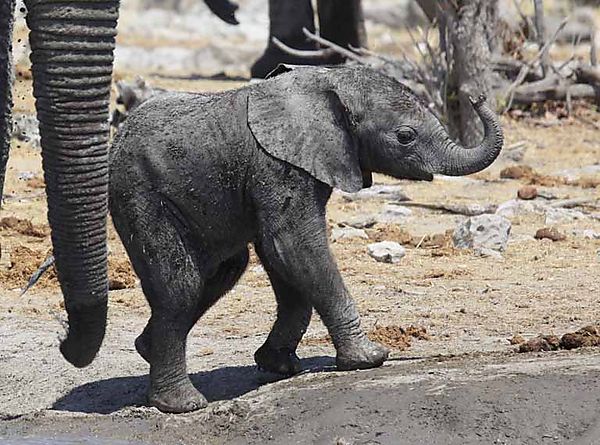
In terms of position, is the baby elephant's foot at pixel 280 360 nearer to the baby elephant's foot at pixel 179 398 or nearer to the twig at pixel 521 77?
the baby elephant's foot at pixel 179 398

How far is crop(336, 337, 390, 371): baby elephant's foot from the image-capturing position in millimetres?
6676

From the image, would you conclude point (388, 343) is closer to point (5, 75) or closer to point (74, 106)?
point (5, 75)

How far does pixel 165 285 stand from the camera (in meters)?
6.55

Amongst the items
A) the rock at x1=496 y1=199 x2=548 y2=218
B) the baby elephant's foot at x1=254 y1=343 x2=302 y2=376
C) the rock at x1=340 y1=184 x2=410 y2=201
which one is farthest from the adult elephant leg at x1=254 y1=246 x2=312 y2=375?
the rock at x1=340 y1=184 x2=410 y2=201

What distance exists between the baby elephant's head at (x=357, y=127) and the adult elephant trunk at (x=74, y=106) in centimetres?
140

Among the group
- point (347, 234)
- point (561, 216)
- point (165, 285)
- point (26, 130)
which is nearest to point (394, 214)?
point (347, 234)

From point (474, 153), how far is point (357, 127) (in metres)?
0.47

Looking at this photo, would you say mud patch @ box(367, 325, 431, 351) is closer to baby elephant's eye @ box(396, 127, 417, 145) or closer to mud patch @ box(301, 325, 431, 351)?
mud patch @ box(301, 325, 431, 351)

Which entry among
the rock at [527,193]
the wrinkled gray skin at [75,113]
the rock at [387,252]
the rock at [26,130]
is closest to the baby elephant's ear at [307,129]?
the wrinkled gray skin at [75,113]

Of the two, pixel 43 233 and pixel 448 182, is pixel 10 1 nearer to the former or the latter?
pixel 43 233

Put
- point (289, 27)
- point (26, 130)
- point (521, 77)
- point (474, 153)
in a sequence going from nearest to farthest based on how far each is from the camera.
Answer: point (474, 153), point (26, 130), point (521, 77), point (289, 27)

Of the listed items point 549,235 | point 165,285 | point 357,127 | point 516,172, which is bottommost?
point 516,172

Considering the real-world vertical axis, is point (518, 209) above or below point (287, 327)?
below

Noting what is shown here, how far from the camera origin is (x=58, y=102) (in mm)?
4996
